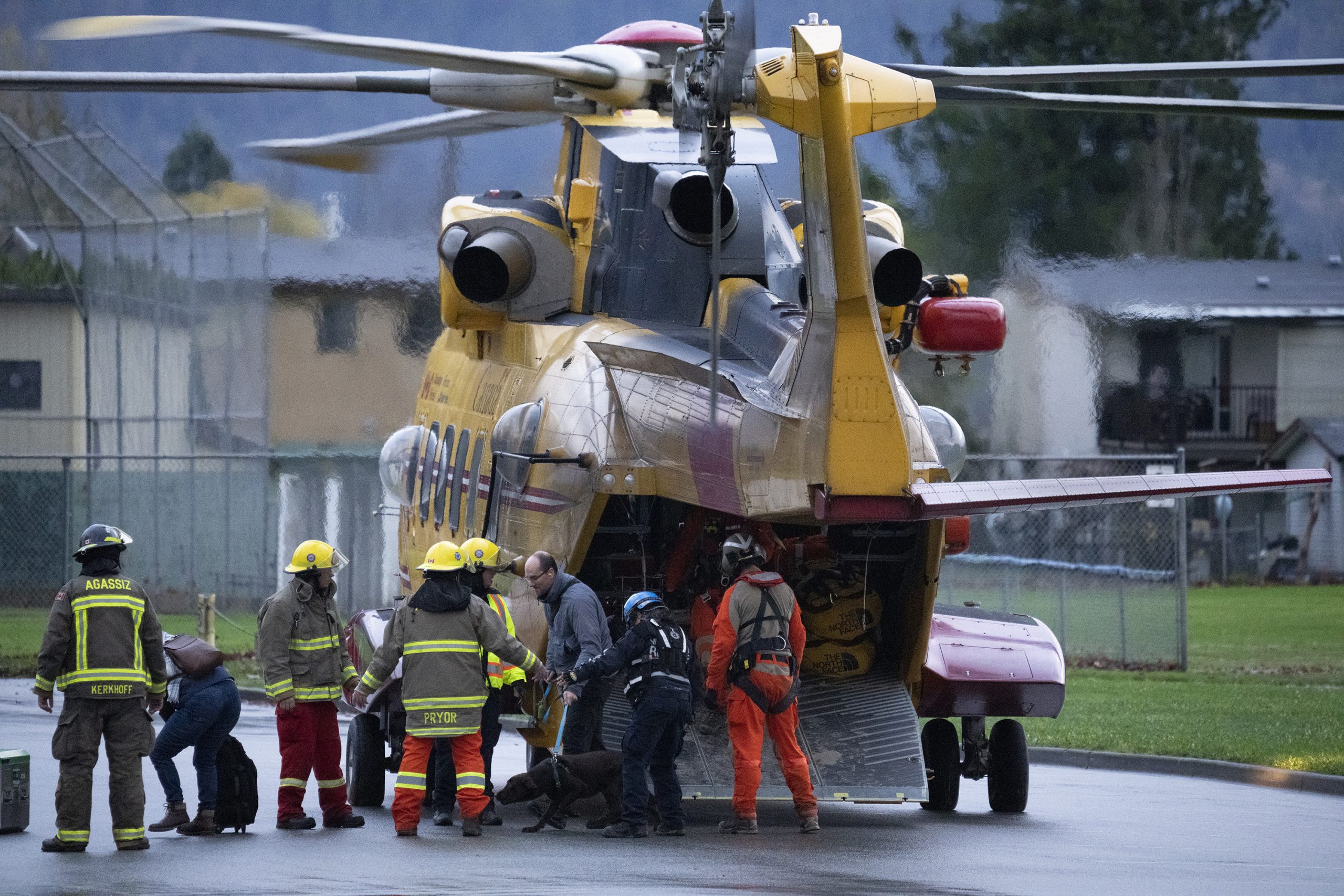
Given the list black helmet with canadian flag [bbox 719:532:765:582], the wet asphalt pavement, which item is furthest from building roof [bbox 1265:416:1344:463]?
black helmet with canadian flag [bbox 719:532:765:582]

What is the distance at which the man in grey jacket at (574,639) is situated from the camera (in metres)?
12.5

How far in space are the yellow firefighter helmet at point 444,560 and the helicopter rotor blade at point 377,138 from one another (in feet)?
11.0

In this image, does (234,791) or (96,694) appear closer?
(96,694)

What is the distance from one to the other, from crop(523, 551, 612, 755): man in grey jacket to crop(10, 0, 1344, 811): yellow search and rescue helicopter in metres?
0.36

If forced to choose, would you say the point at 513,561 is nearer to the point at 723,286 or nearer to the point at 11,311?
the point at 723,286

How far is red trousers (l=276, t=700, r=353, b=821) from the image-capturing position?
40.2 feet

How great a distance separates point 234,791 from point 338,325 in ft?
53.4

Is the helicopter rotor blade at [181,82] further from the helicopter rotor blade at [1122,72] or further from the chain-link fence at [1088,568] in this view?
the chain-link fence at [1088,568]

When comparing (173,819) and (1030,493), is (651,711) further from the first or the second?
(173,819)

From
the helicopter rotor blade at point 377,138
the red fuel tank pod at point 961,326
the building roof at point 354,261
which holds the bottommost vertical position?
the red fuel tank pod at point 961,326

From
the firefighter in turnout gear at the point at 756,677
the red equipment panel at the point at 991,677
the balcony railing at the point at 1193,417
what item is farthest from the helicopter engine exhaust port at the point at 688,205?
the balcony railing at the point at 1193,417

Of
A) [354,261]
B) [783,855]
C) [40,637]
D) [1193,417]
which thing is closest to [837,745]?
[783,855]

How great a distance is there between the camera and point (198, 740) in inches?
475

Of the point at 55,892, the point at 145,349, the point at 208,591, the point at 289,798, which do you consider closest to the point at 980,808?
the point at 289,798
